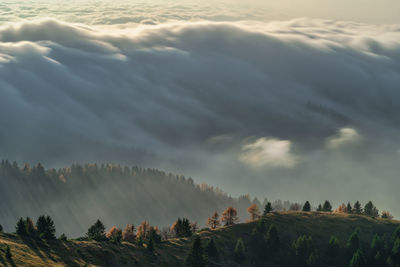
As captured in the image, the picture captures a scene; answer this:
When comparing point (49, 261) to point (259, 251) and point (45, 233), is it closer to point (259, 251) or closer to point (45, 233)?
point (45, 233)

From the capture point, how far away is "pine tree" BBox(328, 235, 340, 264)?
614 feet

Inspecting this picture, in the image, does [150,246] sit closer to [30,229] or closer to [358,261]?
[30,229]

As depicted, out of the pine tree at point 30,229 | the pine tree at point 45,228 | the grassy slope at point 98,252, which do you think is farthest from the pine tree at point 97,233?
the pine tree at point 30,229

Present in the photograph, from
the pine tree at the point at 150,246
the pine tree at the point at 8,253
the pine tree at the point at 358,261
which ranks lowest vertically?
the pine tree at the point at 8,253

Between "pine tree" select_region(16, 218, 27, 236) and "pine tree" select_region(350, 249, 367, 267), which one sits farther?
"pine tree" select_region(350, 249, 367, 267)

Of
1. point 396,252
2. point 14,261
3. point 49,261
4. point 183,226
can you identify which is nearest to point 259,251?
point 183,226

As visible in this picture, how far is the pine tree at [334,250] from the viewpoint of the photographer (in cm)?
18705

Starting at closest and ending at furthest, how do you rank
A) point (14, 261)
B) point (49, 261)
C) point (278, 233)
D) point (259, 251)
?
point (14, 261) → point (49, 261) → point (259, 251) → point (278, 233)

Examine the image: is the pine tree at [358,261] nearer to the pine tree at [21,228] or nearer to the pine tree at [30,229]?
the pine tree at [30,229]

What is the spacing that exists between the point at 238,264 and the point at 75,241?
6155cm

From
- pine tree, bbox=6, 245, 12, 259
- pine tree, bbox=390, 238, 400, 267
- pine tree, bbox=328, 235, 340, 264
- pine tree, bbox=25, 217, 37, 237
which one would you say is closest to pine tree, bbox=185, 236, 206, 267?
pine tree, bbox=25, 217, 37, 237

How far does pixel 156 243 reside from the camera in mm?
174750

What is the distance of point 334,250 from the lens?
617ft

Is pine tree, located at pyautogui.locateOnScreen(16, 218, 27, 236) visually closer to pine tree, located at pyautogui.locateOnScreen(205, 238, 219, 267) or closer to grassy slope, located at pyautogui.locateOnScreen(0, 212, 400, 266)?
grassy slope, located at pyautogui.locateOnScreen(0, 212, 400, 266)
